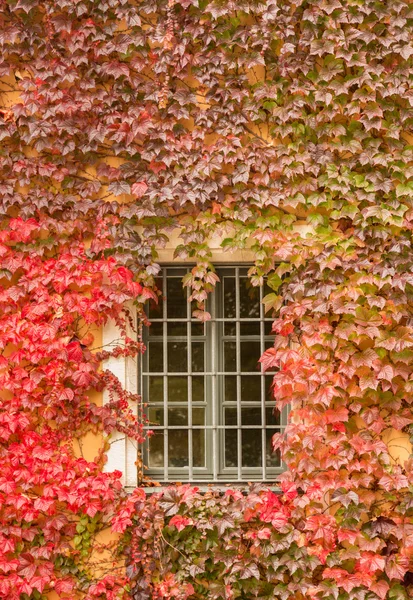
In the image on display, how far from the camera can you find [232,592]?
5.48 m

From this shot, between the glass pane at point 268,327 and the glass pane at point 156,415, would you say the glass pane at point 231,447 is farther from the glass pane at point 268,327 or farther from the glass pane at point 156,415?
the glass pane at point 268,327

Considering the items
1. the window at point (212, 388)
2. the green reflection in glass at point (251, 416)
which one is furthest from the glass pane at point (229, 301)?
the green reflection in glass at point (251, 416)

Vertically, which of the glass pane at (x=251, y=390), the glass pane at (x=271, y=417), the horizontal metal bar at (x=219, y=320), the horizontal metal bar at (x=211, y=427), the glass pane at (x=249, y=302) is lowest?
the horizontal metal bar at (x=211, y=427)

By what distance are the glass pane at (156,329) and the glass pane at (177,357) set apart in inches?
4.3

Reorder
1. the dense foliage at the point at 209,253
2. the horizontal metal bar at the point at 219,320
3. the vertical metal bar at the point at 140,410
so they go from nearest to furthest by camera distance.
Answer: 1. the dense foliage at the point at 209,253
2. the vertical metal bar at the point at 140,410
3. the horizontal metal bar at the point at 219,320

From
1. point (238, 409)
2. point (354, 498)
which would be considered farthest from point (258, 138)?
point (354, 498)

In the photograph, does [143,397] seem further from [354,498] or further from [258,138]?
[258,138]

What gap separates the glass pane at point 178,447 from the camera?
597 centimetres

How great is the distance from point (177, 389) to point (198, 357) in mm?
274

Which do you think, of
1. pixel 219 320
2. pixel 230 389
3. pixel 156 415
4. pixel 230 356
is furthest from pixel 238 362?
pixel 156 415

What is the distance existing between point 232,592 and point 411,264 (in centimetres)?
247

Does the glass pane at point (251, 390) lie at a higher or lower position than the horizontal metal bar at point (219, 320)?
lower

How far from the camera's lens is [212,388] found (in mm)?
5957

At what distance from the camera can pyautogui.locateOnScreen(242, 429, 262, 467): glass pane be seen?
5.93 metres
